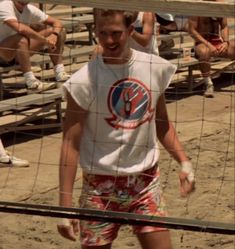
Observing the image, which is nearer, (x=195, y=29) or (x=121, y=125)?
(x=121, y=125)

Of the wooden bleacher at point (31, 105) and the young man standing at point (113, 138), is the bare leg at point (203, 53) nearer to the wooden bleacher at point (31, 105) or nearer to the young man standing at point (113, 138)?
the wooden bleacher at point (31, 105)

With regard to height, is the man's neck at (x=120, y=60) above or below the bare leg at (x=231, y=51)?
above

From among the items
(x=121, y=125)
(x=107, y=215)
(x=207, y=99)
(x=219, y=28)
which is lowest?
(x=207, y=99)

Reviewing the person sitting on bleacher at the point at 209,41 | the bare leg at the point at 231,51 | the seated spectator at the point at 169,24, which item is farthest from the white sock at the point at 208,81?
the seated spectator at the point at 169,24

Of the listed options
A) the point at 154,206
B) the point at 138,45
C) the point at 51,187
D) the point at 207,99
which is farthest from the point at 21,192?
the point at 207,99

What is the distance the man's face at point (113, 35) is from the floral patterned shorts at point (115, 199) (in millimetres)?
542

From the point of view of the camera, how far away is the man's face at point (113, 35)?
4043mm

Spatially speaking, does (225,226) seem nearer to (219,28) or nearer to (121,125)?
(121,125)

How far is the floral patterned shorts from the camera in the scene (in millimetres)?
4137

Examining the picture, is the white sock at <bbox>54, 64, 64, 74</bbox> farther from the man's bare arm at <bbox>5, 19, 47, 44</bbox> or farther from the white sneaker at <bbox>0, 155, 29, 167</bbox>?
the white sneaker at <bbox>0, 155, 29, 167</bbox>

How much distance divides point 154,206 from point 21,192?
2.76 m

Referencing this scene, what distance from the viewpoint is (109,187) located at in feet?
13.6

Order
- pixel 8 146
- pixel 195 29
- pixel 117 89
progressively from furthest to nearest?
pixel 195 29 → pixel 8 146 → pixel 117 89

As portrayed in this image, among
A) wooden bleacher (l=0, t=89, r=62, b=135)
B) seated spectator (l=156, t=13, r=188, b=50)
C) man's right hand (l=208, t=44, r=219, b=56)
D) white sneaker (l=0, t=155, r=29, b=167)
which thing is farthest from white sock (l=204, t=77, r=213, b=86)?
white sneaker (l=0, t=155, r=29, b=167)
